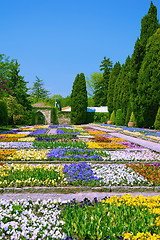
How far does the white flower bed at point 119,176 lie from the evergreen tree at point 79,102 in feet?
97.4

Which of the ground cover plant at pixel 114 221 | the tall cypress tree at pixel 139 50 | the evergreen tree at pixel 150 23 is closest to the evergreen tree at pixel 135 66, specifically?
the tall cypress tree at pixel 139 50

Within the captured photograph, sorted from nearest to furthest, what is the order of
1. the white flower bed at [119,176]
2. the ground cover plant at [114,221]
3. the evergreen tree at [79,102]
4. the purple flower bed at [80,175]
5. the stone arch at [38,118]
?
the ground cover plant at [114,221]
the purple flower bed at [80,175]
the white flower bed at [119,176]
the evergreen tree at [79,102]
the stone arch at [38,118]

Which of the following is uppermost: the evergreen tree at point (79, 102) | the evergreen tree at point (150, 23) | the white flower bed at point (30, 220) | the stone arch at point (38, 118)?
the evergreen tree at point (150, 23)

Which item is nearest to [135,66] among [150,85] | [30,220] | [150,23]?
[150,85]

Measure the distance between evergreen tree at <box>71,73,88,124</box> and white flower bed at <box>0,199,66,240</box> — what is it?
3187 cm

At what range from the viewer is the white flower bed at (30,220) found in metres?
2.71

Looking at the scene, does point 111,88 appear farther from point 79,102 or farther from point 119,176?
point 119,176

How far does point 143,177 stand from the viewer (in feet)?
16.8

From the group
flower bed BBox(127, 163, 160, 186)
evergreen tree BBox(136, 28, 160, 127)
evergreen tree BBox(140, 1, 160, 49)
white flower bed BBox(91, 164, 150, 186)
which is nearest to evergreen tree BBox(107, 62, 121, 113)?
evergreen tree BBox(140, 1, 160, 49)

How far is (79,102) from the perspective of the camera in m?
35.6

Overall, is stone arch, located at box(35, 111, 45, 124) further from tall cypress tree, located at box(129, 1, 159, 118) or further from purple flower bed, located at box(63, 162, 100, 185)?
purple flower bed, located at box(63, 162, 100, 185)

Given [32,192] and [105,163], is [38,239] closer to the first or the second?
[32,192]

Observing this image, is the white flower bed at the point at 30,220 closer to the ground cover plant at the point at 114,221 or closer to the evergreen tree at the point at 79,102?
the ground cover plant at the point at 114,221

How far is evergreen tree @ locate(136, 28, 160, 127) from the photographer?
19.5m
